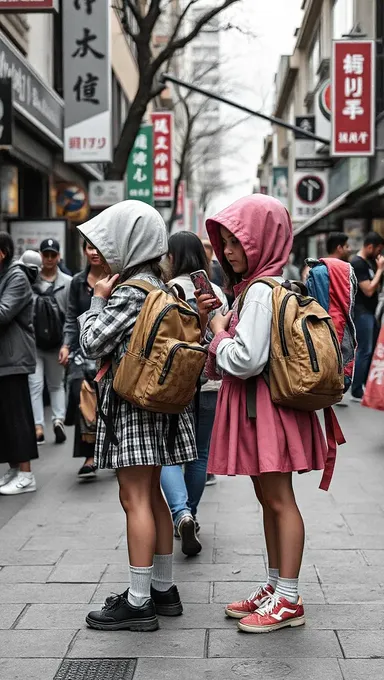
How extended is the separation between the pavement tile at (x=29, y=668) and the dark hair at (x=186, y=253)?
101 inches

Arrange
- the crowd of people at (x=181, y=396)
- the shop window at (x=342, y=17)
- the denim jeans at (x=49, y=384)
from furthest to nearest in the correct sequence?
1. the shop window at (x=342, y=17)
2. the denim jeans at (x=49, y=384)
3. the crowd of people at (x=181, y=396)

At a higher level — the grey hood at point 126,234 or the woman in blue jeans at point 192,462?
the grey hood at point 126,234

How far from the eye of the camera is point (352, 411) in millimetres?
12359

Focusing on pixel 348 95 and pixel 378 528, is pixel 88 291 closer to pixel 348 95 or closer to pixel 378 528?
pixel 378 528

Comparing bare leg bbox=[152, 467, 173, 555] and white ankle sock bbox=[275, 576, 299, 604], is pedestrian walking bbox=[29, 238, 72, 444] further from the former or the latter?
white ankle sock bbox=[275, 576, 299, 604]

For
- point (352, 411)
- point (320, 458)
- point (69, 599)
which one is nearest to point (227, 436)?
point (320, 458)

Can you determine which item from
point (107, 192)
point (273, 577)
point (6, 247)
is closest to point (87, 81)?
point (107, 192)

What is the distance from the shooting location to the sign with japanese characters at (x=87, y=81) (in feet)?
58.1

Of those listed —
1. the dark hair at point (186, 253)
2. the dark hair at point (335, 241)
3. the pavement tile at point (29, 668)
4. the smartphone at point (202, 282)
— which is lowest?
the pavement tile at point (29, 668)

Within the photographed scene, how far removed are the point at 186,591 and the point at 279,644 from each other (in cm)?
89

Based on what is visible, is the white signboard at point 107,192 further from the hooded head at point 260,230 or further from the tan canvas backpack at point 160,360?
the tan canvas backpack at point 160,360

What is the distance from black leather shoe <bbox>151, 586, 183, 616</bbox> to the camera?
15.1 ft

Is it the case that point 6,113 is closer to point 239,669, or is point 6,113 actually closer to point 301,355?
point 301,355

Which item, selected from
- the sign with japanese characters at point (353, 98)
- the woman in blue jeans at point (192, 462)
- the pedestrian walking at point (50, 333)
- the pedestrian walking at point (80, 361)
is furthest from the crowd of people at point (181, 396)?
the sign with japanese characters at point (353, 98)
